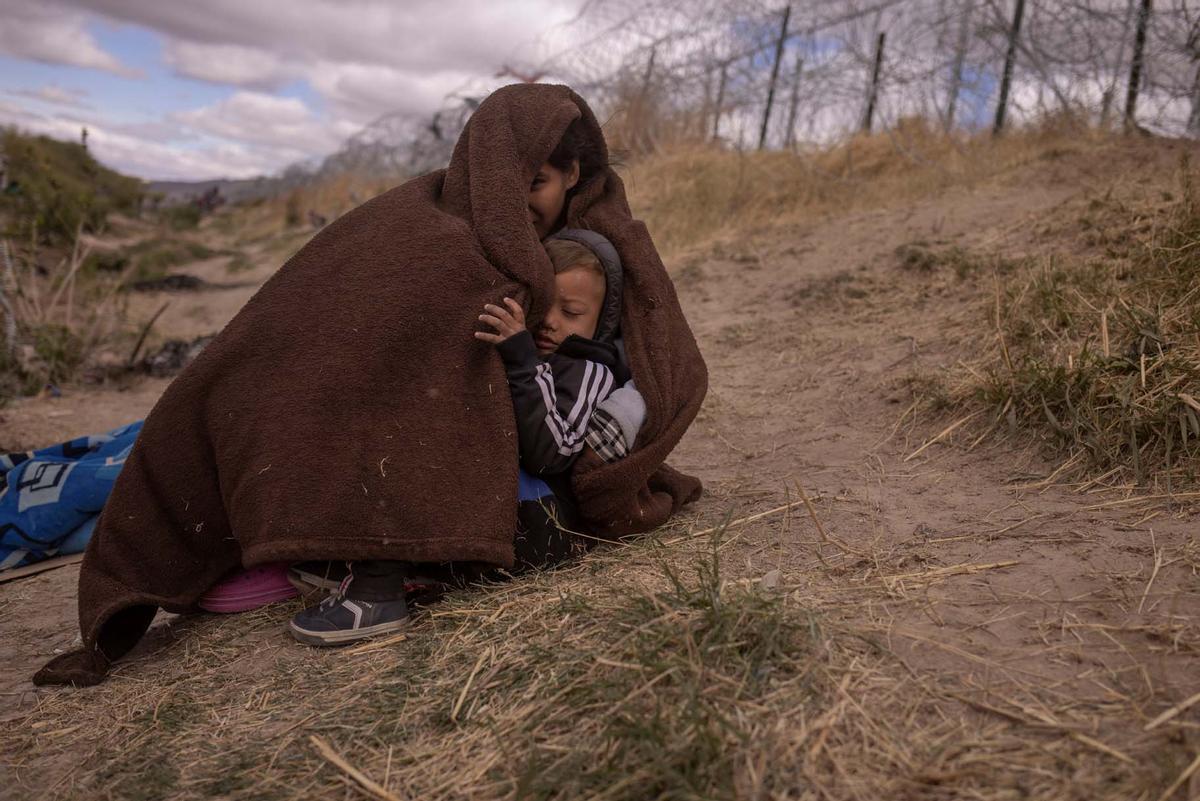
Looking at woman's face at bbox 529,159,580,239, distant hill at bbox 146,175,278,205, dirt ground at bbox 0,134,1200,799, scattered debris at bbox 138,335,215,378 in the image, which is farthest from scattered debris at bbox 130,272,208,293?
distant hill at bbox 146,175,278,205

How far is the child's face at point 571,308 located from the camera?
256 cm

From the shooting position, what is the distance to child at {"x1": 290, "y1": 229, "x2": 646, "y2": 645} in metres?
2.25

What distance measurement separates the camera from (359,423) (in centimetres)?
225

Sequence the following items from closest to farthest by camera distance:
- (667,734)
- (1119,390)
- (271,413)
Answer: (667,734) < (271,413) < (1119,390)

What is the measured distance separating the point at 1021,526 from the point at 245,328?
221 cm

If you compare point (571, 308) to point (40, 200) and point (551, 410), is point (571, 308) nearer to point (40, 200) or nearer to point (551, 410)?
point (551, 410)

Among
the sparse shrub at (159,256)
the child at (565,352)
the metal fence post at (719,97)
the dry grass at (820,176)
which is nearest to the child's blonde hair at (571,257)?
the child at (565,352)

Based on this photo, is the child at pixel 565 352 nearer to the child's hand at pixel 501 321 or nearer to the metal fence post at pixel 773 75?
the child's hand at pixel 501 321

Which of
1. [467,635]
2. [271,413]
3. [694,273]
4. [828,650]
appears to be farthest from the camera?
[694,273]

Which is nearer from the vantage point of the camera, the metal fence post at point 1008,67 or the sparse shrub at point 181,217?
the metal fence post at point 1008,67

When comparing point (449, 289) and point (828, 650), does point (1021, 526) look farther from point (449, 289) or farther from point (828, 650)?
point (449, 289)

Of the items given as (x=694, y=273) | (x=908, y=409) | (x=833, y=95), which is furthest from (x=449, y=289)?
(x=833, y=95)

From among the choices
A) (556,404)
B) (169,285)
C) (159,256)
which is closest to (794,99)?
(556,404)

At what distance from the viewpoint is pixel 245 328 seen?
7.71 ft
